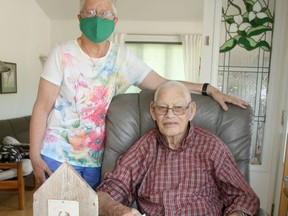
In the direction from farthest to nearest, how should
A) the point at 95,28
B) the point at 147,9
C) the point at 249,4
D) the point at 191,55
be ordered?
the point at 191,55 < the point at 147,9 < the point at 249,4 < the point at 95,28

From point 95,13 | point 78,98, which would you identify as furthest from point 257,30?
point 78,98

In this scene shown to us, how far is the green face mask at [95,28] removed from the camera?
1.29 metres

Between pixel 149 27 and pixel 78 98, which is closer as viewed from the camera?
pixel 78 98

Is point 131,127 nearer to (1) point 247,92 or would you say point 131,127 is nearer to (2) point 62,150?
(2) point 62,150

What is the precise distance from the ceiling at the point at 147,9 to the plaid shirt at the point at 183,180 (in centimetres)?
361

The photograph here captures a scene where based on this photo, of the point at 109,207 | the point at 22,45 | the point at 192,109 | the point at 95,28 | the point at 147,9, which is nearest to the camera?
the point at 109,207

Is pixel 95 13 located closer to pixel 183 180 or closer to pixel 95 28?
pixel 95 28

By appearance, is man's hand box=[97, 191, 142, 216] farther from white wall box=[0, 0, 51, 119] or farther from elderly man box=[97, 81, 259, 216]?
white wall box=[0, 0, 51, 119]

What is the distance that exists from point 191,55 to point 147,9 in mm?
1072

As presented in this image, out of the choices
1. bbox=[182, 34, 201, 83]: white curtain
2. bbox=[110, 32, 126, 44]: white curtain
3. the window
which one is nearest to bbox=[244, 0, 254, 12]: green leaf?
bbox=[182, 34, 201, 83]: white curtain

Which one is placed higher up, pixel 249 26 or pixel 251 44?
pixel 249 26

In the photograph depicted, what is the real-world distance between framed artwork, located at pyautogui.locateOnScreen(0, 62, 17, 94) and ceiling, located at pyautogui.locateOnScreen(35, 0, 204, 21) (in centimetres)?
133

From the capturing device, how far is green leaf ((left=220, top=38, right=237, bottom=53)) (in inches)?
90.5

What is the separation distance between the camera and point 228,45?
2.31 m
